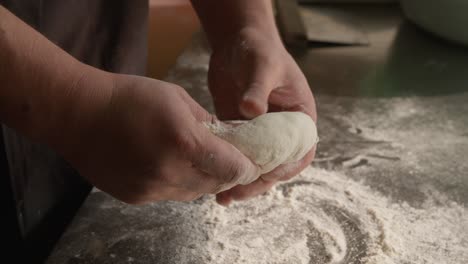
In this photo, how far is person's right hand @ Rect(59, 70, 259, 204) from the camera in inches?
27.1

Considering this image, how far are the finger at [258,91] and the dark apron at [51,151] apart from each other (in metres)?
0.38

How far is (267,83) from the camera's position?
93 cm

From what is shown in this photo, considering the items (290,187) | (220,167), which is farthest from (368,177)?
(220,167)

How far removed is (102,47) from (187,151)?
1.81ft

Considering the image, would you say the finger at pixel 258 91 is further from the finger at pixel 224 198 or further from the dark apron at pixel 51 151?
the dark apron at pixel 51 151

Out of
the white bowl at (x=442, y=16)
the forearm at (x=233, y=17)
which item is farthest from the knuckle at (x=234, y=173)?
the white bowl at (x=442, y=16)

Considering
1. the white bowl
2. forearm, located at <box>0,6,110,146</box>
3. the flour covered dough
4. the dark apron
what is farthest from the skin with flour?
the white bowl

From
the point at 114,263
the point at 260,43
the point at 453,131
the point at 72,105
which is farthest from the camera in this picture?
the point at 453,131

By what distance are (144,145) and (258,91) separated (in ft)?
0.88

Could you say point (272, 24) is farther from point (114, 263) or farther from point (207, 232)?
point (114, 263)

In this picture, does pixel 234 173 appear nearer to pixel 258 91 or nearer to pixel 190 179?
pixel 190 179

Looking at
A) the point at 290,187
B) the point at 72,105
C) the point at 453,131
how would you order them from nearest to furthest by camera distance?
the point at 72,105 < the point at 290,187 < the point at 453,131

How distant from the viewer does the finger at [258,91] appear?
875 millimetres

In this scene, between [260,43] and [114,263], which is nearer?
[114,263]
